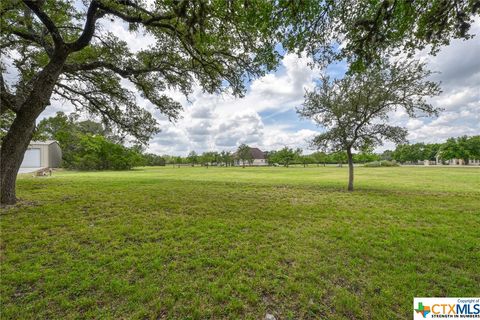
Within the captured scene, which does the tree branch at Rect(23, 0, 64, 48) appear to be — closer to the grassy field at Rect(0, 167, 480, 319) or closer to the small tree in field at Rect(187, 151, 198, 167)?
the grassy field at Rect(0, 167, 480, 319)

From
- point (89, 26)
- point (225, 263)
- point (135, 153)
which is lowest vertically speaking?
point (225, 263)

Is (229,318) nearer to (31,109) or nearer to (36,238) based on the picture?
(36,238)

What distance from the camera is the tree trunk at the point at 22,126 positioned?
6434 mm

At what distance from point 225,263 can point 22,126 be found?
7676 mm

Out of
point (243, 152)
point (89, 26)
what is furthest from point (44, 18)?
point (243, 152)

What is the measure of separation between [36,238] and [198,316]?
177 inches

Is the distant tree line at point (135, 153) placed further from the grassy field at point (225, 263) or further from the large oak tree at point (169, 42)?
the grassy field at point (225, 263)

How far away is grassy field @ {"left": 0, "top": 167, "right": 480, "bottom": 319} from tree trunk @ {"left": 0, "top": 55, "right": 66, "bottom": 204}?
1.04m

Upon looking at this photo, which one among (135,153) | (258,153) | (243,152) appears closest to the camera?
(135,153)

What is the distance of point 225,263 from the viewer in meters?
3.88

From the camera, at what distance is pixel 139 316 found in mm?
2662

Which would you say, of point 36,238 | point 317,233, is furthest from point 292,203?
point 36,238

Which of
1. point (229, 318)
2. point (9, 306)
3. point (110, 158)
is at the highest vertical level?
point (110, 158)

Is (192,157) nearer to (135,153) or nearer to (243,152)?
(243,152)
